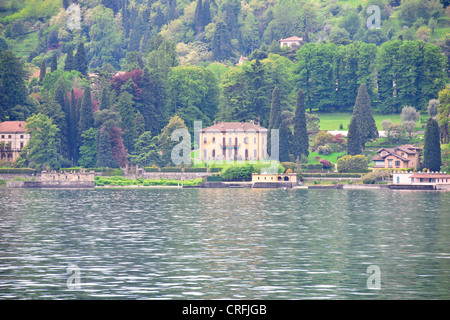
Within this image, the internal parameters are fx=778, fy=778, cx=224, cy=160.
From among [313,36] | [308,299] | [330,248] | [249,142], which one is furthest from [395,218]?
[313,36]

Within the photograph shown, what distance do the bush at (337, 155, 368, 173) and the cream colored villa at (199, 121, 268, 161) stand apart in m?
13.8

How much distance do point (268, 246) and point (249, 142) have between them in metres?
76.5

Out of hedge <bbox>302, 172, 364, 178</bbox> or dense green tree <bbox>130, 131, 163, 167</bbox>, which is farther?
dense green tree <bbox>130, 131, 163, 167</bbox>

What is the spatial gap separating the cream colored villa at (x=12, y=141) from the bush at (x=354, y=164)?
46.3 meters

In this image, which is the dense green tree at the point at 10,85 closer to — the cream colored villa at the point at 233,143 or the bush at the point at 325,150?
the cream colored villa at the point at 233,143

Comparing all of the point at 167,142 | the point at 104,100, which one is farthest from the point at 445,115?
the point at 104,100

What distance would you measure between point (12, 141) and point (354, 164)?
5009 centimetres

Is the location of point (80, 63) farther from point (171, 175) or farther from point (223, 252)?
point (223, 252)

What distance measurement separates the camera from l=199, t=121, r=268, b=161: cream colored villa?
115 metres

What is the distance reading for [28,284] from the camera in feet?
92.4

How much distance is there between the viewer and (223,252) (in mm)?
36625

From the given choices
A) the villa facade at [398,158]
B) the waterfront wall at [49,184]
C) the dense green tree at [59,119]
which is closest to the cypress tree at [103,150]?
the waterfront wall at [49,184]

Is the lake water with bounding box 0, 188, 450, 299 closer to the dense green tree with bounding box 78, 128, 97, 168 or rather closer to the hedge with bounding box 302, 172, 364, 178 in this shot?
the hedge with bounding box 302, 172, 364, 178

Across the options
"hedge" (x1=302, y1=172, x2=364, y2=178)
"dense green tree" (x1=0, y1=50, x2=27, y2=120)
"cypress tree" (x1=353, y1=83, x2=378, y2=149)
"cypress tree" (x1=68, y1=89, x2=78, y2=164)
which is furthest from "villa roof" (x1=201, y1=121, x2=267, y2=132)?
"dense green tree" (x1=0, y1=50, x2=27, y2=120)
